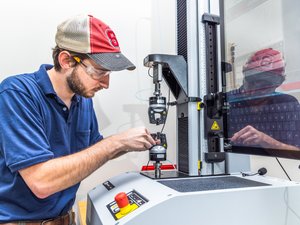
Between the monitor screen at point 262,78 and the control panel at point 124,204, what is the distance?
0.46m

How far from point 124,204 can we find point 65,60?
636mm

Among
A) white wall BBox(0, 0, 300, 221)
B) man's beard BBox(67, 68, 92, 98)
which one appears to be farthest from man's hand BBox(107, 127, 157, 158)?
white wall BBox(0, 0, 300, 221)

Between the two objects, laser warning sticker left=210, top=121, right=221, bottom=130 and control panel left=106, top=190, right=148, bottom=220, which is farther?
laser warning sticker left=210, top=121, right=221, bottom=130

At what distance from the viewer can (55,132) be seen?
3.57 ft

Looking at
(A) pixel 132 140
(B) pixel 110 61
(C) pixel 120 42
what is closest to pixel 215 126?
(A) pixel 132 140

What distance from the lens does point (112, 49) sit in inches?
42.4

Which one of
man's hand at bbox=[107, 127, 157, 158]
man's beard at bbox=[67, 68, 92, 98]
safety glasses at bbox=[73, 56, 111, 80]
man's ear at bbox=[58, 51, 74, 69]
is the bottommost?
man's hand at bbox=[107, 127, 157, 158]

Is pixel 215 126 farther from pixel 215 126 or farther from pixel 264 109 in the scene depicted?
pixel 264 109

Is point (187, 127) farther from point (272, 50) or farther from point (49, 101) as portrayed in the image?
point (49, 101)

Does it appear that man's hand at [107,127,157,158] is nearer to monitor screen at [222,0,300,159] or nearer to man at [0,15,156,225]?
man at [0,15,156,225]

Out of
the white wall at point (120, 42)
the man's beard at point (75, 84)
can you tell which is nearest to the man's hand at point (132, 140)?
the man's beard at point (75, 84)

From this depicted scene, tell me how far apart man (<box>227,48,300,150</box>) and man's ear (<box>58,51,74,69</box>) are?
2.17ft

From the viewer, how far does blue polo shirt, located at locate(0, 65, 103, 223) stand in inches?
34.4

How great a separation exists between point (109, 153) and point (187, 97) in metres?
0.41
